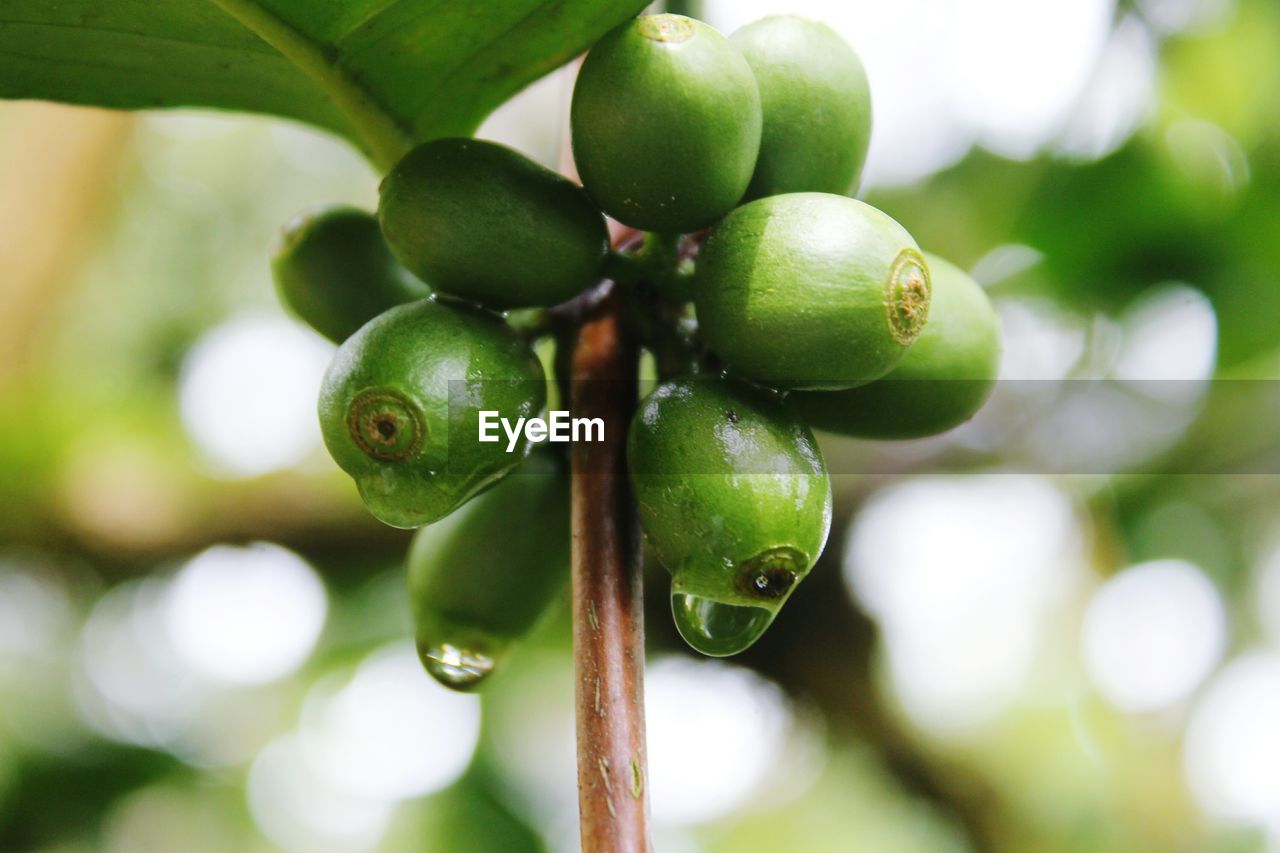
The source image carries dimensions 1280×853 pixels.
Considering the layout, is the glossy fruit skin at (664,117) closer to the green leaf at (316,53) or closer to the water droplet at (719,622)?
the green leaf at (316,53)

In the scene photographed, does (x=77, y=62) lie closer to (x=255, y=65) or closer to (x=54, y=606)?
(x=255, y=65)

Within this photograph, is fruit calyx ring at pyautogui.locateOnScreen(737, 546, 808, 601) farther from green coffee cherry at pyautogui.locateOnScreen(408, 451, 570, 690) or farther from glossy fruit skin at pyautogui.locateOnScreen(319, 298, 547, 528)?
green coffee cherry at pyautogui.locateOnScreen(408, 451, 570, 690)

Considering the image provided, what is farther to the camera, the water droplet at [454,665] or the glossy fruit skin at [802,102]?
the water droplet at [454,665]

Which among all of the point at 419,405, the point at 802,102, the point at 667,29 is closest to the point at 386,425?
the point at 419,405

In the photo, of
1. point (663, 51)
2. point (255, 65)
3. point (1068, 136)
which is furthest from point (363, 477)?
point (1068, 136)

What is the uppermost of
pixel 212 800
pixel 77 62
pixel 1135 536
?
pixel 77 62

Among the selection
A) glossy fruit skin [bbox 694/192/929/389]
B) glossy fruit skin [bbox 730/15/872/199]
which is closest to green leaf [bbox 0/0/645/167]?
glossy fruit skin [bbox 730/15/872/199]

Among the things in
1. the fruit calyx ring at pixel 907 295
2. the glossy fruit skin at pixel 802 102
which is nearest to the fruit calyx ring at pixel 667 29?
the glossy fruit skin at pixel 802 102
